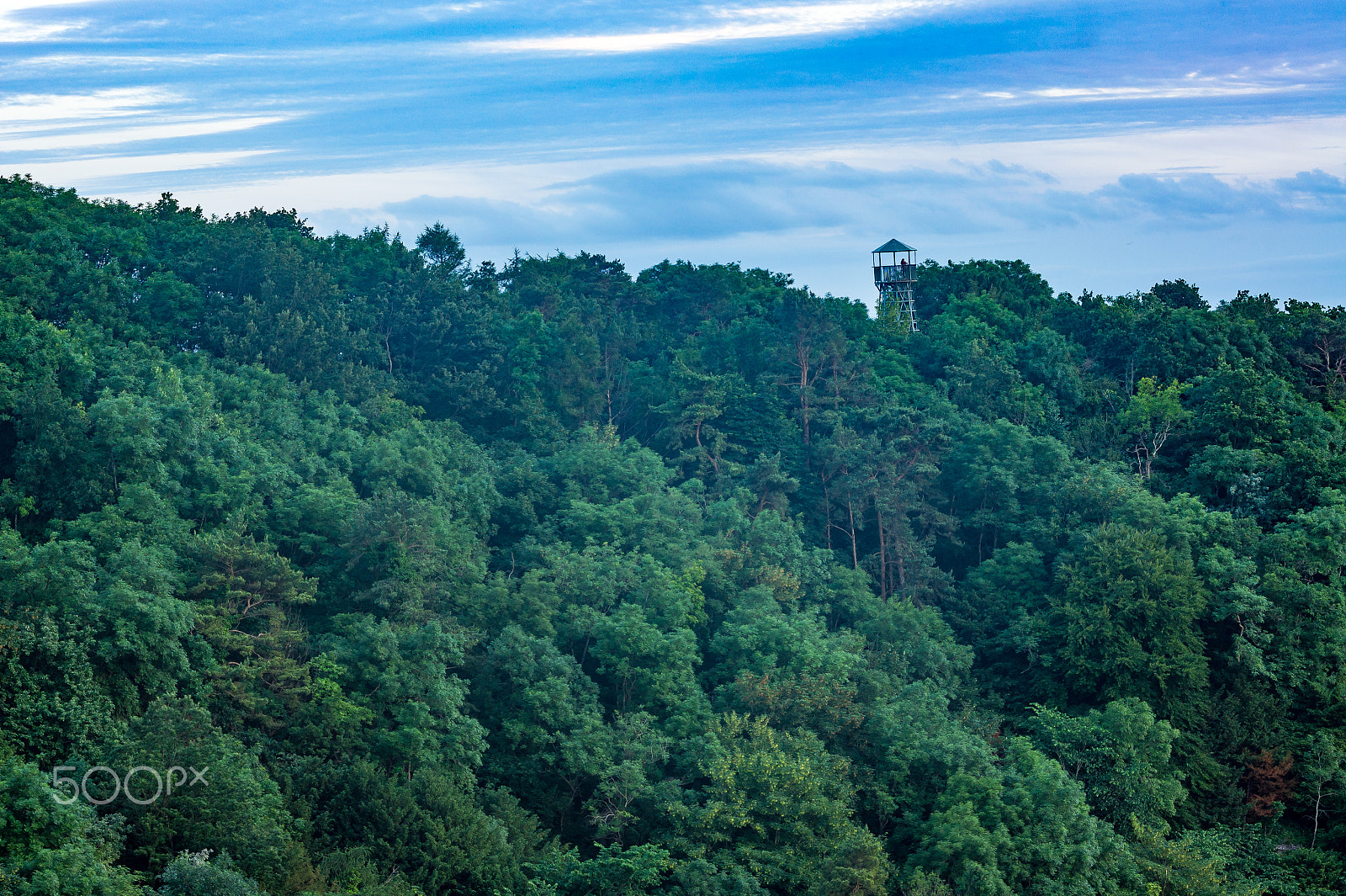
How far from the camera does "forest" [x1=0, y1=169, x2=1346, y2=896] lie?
23.4 metres

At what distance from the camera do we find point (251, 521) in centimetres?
2983

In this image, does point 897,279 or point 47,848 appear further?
point 897,279

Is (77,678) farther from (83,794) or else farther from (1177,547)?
(1177,547)

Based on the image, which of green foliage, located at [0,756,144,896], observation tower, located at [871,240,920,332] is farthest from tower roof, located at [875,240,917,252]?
green foliage, located at [0,756,144,896]

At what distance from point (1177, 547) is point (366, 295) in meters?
27.0

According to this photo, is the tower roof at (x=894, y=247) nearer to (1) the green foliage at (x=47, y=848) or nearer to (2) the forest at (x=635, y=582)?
(2) the forest at (x=635, y=582)

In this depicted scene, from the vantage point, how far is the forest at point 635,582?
23.4 m

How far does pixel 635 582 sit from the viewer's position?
3225 cm

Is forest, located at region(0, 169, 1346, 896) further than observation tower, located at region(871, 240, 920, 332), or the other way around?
observation tower, located at region(871, 240, 920, 332)

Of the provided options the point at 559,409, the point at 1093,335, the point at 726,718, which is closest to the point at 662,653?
the point at 726,718

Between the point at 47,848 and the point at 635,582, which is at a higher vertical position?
the point at 635,582

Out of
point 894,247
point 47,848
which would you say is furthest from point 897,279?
point 47,848

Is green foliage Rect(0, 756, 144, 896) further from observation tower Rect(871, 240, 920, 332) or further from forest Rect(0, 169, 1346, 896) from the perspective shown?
observation tower Rect(871, 240, 920, 332)

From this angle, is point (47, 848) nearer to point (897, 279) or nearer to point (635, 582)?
point (635, 582)
